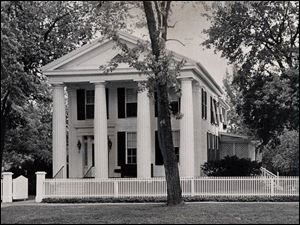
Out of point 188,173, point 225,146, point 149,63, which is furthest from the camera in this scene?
point 225,146

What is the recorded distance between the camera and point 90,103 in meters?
32.5

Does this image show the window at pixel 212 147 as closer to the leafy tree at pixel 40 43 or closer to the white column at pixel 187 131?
the white column at pixel 187 131

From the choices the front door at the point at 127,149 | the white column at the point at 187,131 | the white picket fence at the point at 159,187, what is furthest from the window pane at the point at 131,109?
the white picket fence at the point at 159,187

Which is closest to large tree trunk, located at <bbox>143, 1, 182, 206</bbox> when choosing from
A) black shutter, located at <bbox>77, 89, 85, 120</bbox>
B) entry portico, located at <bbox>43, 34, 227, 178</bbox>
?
entry portico, located at <bbox>43, 34, 227, 178</bbox>

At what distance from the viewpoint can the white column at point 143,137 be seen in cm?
2906

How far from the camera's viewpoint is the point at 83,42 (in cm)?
3547

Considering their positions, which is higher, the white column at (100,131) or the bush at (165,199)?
the white column at (100,131)

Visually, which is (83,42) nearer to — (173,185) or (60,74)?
(60,74)

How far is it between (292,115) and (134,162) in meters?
9.06

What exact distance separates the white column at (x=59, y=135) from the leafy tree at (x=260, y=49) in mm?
7563

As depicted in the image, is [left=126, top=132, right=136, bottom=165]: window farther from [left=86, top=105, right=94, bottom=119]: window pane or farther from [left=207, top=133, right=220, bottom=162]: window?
[left=207, top=133, right=220, bottom=162]: window

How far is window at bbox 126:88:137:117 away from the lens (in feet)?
105

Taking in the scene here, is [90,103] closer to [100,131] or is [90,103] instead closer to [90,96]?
[90,96]

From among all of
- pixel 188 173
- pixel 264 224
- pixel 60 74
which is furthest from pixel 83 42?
pixel 264 224
